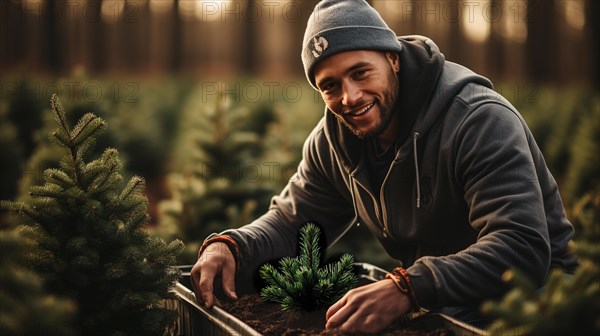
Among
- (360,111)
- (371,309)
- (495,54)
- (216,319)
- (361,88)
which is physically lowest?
(495,54)

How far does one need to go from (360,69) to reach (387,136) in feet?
1.32

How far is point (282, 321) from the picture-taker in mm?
2896

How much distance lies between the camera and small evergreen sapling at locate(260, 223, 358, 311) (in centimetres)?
285

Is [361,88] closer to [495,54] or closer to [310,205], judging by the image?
[310,205]

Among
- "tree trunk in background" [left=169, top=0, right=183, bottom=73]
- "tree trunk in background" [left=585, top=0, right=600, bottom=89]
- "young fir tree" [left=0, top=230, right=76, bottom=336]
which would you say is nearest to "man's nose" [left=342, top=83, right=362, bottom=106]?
"young fir tree" [left=0, top=230, right=76, bottom=336]

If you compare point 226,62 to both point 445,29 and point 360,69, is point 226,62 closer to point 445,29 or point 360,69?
point 445,29

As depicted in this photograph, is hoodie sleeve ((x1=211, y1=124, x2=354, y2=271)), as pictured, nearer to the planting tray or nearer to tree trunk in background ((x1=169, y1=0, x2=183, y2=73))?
the planting tray

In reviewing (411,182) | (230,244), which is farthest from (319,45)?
(230,244)

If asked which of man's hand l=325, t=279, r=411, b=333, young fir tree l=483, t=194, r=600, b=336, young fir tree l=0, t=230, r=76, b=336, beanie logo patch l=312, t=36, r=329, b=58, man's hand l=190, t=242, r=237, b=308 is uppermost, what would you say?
beanie logo patch l=312, t=36, r=329, b=58

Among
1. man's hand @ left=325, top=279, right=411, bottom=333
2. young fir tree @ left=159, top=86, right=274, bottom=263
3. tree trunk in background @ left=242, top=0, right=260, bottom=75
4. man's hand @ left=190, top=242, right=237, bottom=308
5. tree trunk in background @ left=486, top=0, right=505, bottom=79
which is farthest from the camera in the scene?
tree trunk in background @ left=486, top=0, right=505, bottom=79

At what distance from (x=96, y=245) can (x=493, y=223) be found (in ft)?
5.06

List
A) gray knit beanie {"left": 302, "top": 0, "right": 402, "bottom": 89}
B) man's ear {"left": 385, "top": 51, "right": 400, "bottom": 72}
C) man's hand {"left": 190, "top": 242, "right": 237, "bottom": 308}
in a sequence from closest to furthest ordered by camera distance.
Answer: man's hand {"left": 190, "top": 242, "right": 237, "bottom": 308}
gray knit beanie {"left": 302, "top": 0, "right": 402, "bottom": 89}
man's ear {"left": 385, "top": 51, "right": 400, "bottom": 72}

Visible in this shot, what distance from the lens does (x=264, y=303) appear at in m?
3.19

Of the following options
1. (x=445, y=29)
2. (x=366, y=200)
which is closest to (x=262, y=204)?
(x=366, y=200)
